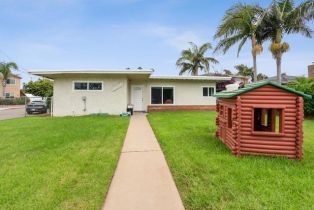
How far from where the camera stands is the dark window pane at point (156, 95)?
21161 mm

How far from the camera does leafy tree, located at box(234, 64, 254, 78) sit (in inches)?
1945

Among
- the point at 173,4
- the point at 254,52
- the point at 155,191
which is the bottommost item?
the point at 155,191

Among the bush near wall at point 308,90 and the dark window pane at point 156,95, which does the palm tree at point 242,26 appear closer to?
the bush near wall at point 308,90

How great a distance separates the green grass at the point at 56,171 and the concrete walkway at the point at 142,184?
20cm

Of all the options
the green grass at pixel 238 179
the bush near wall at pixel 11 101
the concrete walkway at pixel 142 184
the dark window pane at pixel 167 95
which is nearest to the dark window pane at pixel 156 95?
the dark window pane at pixel 167 95

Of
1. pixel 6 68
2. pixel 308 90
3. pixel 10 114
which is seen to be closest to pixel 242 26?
pixel 308 90

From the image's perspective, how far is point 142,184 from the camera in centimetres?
459

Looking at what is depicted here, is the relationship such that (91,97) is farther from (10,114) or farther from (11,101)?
(11,101)

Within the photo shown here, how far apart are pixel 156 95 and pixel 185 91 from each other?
8.19 ft

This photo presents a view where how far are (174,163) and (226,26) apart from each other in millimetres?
14417

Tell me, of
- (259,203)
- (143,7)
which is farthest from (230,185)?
(143,7)

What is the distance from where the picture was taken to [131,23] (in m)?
22.2

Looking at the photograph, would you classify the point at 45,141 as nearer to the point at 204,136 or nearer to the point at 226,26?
the point at 204,136

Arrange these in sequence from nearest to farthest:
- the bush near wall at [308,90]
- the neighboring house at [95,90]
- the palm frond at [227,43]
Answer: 1. the bush near wall at [308,90]
2. the neighboring house at [95,90]
3. the palm frond at [227,43]
